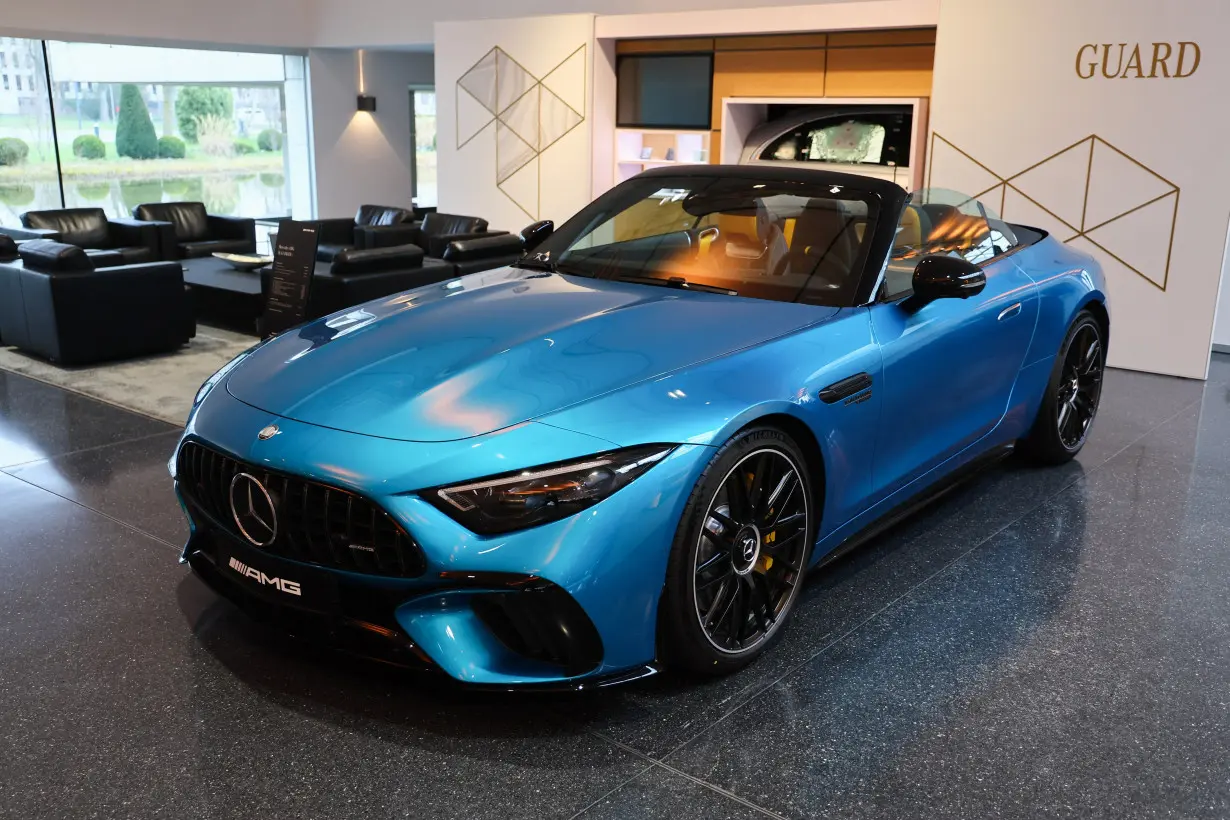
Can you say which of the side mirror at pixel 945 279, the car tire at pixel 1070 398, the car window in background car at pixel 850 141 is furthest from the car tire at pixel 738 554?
the car window in background car at pixel 850 141

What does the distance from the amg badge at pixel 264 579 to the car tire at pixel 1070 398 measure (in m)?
3.08

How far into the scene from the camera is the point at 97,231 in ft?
31.8

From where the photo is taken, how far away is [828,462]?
9.30ft

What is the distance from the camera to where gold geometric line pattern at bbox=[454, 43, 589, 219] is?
376 inches

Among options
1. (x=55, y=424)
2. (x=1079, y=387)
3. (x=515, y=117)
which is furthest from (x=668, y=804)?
(x=515, y=117)

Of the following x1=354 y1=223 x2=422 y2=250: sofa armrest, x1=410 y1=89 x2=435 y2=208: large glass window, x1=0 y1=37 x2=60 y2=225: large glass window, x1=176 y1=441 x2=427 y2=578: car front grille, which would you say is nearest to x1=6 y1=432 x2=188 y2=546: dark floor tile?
x1=176 y1=441 x2=427 y2=578: car front grille

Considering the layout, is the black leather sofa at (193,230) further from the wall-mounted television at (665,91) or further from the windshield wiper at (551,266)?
the windshield wiper at (551,266)

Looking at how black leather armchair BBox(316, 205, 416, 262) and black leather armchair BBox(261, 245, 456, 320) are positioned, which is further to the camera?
black leather armchair BBox(316, 205, 416, 262)

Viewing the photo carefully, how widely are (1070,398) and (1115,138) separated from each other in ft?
9.84

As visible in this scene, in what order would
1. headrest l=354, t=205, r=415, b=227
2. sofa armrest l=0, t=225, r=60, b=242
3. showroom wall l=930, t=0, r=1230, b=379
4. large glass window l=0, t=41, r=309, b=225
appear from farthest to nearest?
1. large glass window l=0, t=41, r=309, b=225
2. headrest l=354, t=205, r=415, b=227
3. sofa armrest l=0, t=225, r=60, b=242
4. showroom wall l=930, t=0, r=1230, b=379

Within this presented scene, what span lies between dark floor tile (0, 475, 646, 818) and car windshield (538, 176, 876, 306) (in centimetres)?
143

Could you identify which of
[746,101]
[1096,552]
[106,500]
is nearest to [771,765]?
[1096,552]

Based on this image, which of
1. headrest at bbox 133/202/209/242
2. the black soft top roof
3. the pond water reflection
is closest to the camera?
the black soft top roof

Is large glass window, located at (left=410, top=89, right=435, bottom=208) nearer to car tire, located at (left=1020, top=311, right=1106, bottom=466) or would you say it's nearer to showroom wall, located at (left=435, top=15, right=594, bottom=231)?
showroom wall, located at (left=435, top=15, right=594, bottom=231)
